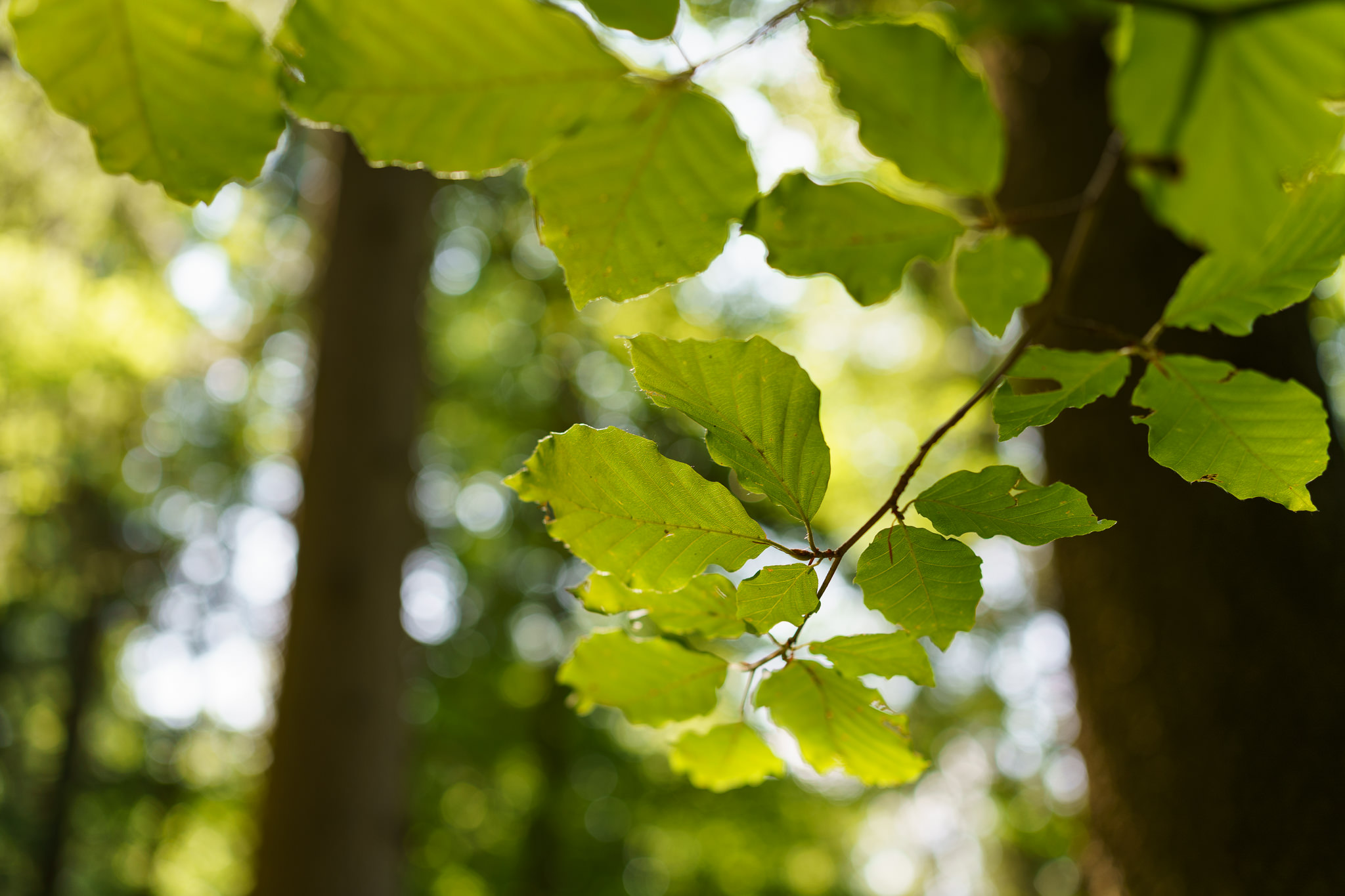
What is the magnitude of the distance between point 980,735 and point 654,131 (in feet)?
29.5

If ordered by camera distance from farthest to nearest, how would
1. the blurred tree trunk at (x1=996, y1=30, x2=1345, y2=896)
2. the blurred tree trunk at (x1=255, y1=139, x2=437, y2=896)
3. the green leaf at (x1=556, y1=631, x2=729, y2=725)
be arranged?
the blurred tree trunk at (x1=255, y1=139, x2=437, y2=896)
the blurred tree trunk at (x1=996, y1=30, x2=1345, y2=896)
the green leaf at (x1=556, y1=631, x2=729, y2=725)

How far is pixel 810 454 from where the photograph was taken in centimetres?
44

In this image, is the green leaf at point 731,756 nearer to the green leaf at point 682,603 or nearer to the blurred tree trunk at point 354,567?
the green leaf at point 682,603

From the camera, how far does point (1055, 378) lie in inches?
18.5

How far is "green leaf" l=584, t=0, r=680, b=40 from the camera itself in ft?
1.31

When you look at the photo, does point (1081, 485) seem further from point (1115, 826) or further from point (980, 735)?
point (980, 735)

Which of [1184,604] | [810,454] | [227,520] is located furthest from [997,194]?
[227,520]

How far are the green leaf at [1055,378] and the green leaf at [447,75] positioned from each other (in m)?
0.28

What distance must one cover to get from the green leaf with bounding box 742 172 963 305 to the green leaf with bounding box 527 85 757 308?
0.04m

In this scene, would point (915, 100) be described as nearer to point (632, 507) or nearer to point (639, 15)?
point (639, 15)

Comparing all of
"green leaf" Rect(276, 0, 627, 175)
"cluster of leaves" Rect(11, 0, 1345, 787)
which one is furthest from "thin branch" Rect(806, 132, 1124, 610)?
"green leaf" Rect(276, 0, 627, 175)

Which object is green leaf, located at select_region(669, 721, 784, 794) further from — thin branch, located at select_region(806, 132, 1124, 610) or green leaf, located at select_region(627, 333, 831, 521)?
green leaf, located at select_region(627, 333, 831, 521)

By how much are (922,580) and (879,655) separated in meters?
0.06

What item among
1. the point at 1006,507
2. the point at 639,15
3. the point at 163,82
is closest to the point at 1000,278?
the point at 1006,507
